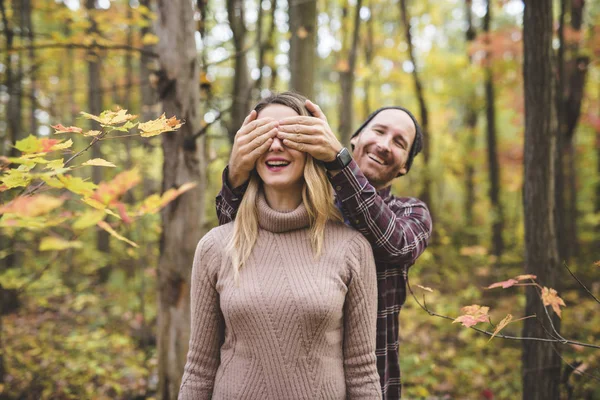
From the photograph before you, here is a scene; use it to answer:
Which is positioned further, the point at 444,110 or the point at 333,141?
the point at 444,110

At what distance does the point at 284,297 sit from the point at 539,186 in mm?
2030

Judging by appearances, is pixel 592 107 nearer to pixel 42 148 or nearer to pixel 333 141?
pixel 333 141

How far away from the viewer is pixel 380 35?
11.6 metres

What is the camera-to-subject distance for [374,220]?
1.59 m

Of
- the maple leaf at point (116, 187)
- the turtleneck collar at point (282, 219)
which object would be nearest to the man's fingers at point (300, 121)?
the turtleneck collar at point (282, 219)

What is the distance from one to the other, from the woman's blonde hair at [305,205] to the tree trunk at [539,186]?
1.67 metres

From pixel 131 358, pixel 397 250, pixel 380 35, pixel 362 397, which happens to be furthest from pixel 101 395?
pixel 380 35

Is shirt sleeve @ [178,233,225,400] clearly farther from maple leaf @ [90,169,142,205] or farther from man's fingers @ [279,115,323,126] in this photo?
Answer: man's fingers @ [279,115,323,126]

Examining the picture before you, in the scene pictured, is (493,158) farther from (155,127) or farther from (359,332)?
(155,127)

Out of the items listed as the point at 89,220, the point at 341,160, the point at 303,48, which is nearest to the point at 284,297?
the point at 341,160

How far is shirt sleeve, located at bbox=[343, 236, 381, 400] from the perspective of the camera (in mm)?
1585

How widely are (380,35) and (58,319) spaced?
10.9 m

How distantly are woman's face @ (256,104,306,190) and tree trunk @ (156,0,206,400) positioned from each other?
1233mm

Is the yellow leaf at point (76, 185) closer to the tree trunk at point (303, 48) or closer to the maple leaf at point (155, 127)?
the maple leaf at point (155, 127)
